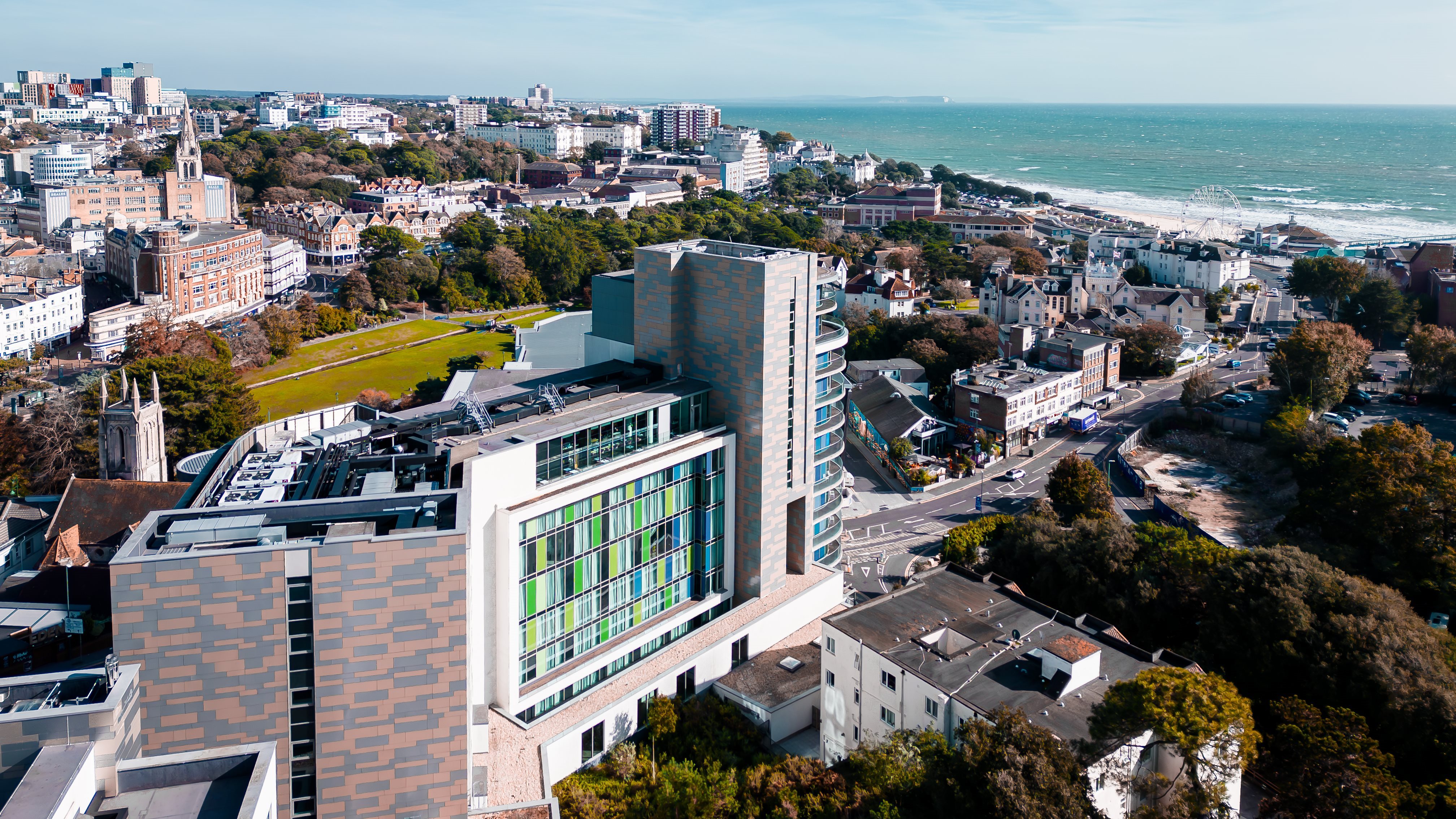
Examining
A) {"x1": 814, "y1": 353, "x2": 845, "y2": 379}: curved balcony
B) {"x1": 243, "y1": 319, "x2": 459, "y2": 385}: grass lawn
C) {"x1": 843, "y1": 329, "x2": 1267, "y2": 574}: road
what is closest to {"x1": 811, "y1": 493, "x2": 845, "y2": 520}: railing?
{"x1": 814, "y1": 353, "x2": 845, "y2": 379}: curved balcony

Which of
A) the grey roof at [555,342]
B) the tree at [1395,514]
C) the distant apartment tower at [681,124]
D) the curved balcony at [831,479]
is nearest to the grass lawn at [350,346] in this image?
the grey roof at [555,342]

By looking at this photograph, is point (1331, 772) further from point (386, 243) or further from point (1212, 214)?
point (1212, 214)

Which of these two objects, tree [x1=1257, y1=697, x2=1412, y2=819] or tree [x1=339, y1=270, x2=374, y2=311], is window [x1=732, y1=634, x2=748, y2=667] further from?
tree [x1=339, y1=270, x2=374, y2=311]

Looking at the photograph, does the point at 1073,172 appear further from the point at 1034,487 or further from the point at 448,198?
the point at 1034,487

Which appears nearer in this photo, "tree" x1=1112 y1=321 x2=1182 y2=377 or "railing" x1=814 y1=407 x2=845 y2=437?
"railing" x1=814 y1=407 x2=845 y2=437

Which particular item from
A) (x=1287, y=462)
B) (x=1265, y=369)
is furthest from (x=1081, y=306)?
(x=1287, y=462)

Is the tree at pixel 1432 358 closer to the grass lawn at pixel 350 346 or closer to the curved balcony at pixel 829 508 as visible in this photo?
the curved balcony at pixel 829 508

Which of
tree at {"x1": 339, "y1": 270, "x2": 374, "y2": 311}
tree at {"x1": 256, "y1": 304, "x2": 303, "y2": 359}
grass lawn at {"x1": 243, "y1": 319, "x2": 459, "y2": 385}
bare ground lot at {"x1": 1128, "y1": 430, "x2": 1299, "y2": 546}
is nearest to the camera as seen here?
bare ground lot at {"x1": 1128, "y1": 430, "x2": 1299, "y2": 546}
